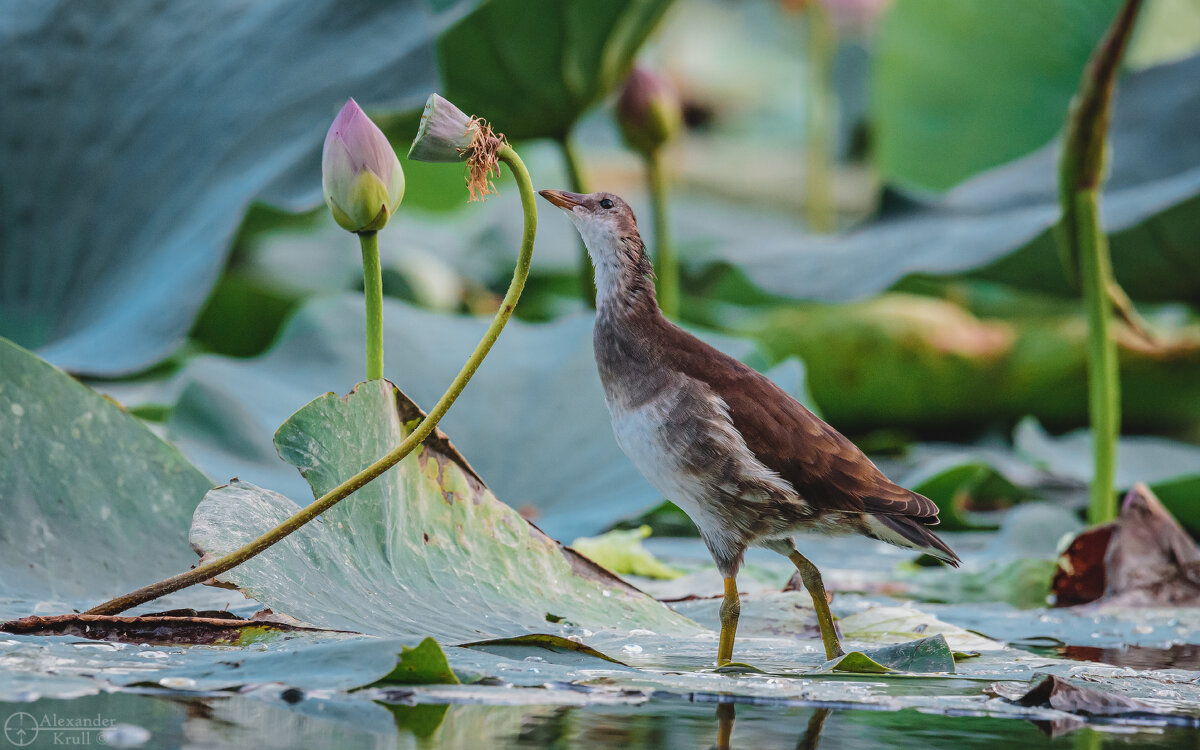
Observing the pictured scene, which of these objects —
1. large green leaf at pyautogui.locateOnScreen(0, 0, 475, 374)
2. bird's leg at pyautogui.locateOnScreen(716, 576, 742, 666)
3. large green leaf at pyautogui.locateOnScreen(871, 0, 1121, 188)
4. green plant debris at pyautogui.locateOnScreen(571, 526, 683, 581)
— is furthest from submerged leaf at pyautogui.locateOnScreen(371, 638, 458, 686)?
large green leaf at pyautogui.locateOnScreen(871, 0, 1121, 188)

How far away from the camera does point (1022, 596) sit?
1.68 m

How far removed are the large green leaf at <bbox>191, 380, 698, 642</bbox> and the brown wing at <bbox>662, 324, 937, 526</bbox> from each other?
211 mm

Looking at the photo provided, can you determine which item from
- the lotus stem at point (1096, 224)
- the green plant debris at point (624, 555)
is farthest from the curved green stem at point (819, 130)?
the green plant debris at point (624, 555)

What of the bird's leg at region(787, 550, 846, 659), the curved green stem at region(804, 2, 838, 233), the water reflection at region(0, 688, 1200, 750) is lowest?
the water reflection at region(0, 688, 1200, 750)

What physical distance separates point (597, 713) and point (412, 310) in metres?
1.43

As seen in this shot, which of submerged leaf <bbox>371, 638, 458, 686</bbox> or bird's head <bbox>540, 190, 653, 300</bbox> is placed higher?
bird's head <bbox>540, 190, 653, 300</bbox>

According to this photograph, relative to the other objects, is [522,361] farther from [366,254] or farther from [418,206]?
[418,206]

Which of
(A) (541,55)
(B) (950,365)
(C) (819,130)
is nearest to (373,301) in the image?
(A) (541,55)

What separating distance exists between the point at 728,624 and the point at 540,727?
0.32 meters

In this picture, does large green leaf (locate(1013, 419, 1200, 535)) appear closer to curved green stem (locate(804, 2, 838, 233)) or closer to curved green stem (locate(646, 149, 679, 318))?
curved green stem (locate(646, 149, 679, 318))

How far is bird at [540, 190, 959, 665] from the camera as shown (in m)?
1.12

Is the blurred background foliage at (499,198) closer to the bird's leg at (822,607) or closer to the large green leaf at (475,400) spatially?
the large green leaf at (475,400)

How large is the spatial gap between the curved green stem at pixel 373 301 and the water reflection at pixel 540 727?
1.26 feet

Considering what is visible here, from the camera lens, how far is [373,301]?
1150 millimetres
